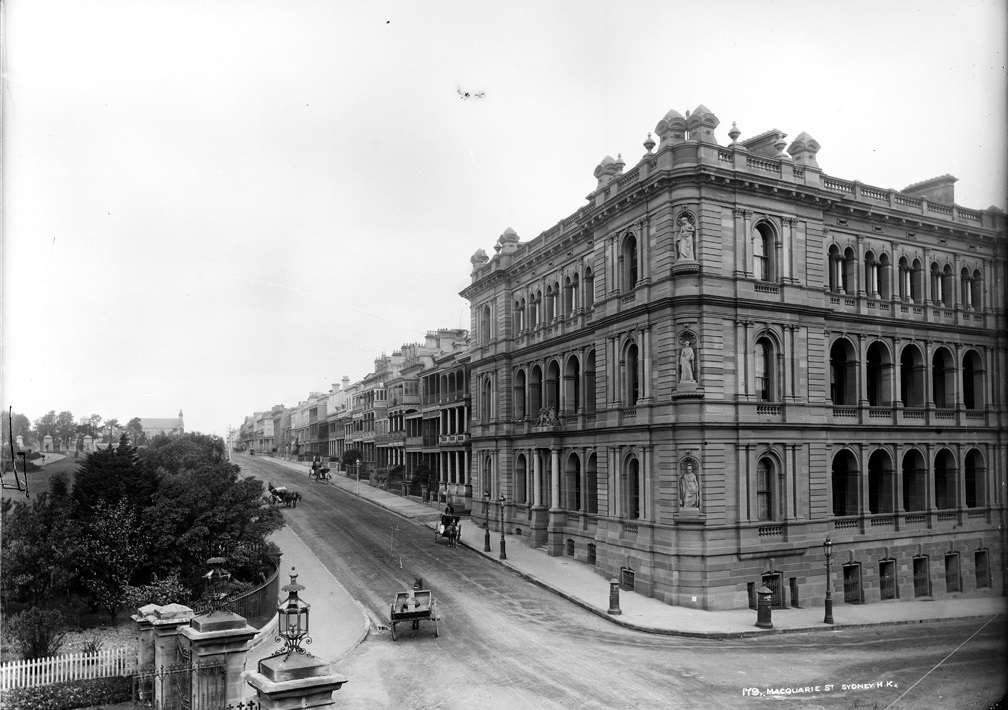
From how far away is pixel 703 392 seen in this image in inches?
1093

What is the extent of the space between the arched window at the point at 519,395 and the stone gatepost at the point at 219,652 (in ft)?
98.1

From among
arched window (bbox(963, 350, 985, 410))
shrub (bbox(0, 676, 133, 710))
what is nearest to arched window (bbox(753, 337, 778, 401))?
arched window (bbox(963, 350, 985, 410))

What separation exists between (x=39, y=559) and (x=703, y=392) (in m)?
21.7

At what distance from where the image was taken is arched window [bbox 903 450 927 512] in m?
32.8

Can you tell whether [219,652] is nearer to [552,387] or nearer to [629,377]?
[629,377]

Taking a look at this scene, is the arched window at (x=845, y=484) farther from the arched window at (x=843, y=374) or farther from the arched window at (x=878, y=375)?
the arched window at (x=878, y=375)

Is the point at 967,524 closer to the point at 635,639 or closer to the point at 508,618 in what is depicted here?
the point at 635,639

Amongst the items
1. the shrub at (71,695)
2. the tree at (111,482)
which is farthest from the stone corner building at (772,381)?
the shrub at (71,695)

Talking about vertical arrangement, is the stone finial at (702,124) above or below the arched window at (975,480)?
above

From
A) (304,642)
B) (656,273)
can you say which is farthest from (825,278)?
(304,642)

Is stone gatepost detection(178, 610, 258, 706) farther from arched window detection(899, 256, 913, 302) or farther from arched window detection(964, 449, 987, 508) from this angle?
arched window detection(964, 449, 987, 508)

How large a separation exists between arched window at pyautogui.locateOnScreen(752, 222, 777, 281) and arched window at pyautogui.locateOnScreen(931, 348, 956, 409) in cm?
969

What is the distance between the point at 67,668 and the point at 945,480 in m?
33.7

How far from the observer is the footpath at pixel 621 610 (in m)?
23.5
